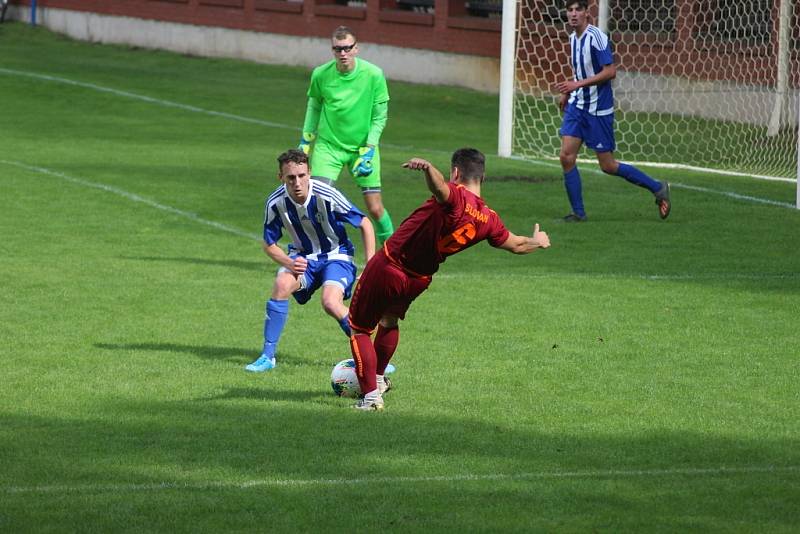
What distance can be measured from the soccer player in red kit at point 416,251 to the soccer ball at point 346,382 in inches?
5.8

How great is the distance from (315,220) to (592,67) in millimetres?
6997

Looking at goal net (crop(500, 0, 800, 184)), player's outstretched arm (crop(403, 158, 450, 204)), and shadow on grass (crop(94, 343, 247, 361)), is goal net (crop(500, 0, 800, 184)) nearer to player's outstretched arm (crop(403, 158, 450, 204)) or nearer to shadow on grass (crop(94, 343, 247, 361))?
shadow on grass (crop(94, 343, 247, 361))

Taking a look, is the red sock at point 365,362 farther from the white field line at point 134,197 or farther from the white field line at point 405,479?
the white field line at point 134,197

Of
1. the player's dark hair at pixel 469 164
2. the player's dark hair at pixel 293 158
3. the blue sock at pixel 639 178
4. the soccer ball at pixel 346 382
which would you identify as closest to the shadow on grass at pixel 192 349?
the soccer ball at pixel 346 382

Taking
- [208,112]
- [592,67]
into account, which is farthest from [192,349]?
[208,112]

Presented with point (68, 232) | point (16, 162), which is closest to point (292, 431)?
point (68, 232)

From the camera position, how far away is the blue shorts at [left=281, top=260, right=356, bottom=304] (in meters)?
8.97

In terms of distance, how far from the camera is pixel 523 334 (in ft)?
32.9

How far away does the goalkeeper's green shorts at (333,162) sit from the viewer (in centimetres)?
1230

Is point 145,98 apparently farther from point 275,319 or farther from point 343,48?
point 275,319

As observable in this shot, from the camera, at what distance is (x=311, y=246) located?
9.12 metres

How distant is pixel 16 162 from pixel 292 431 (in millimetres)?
12276

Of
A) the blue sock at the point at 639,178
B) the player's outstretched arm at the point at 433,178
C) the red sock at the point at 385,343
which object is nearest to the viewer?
the player's outstretched arm at the point at 433,178

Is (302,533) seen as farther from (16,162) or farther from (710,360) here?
(16,162)
